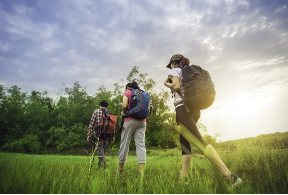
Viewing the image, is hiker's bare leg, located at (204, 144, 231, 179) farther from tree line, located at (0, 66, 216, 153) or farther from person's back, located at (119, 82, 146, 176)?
tree line, located at (0, 66, 216, 153)

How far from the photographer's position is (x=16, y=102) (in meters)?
34.7

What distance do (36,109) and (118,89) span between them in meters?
22.5

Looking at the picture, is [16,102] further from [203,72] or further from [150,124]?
[203,72]

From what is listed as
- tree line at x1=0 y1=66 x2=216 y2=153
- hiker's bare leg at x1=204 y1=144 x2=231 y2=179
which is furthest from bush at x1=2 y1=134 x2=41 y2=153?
hiker's bare leg at x1=204 y1=144 x2=231 y2=179

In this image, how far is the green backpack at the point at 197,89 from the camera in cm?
255

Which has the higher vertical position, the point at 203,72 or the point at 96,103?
the point at 96,103

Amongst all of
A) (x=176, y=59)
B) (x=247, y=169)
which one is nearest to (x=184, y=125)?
(x=176, y=59)

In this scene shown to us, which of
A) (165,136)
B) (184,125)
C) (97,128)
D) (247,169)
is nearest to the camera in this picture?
(184,125)

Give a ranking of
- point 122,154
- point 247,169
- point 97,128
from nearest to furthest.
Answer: point 247,169 < point 122,154 < point 97,128

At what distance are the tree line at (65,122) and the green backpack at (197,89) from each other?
17.2 meters

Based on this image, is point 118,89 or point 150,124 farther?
point 118,89

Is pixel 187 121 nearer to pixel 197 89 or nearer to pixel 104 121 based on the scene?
pixel 197 89

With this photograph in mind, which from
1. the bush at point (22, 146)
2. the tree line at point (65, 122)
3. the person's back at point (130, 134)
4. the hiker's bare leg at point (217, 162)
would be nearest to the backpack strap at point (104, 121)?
the person's back at point (130, 134)

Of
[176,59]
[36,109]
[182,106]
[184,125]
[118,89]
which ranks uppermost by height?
[118,89]
